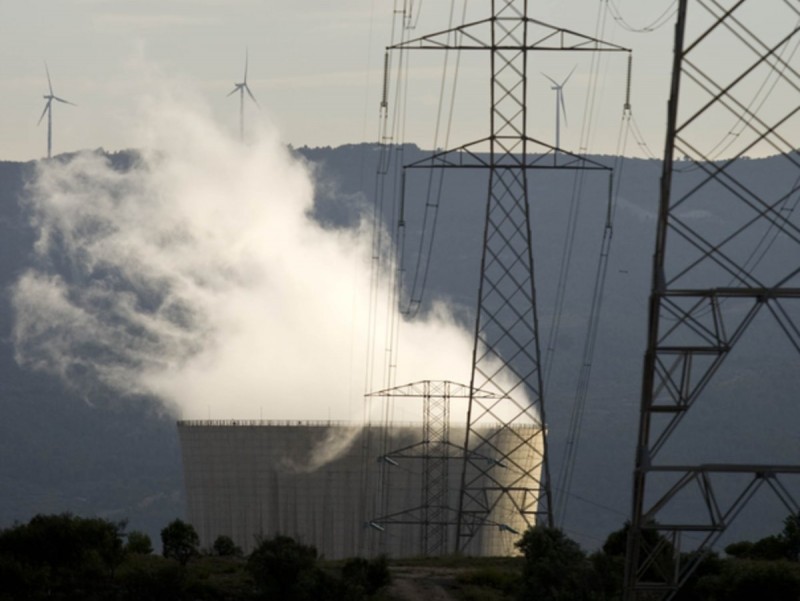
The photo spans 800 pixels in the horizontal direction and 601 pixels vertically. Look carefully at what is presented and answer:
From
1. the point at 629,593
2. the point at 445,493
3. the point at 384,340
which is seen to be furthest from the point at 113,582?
the point at 384,340

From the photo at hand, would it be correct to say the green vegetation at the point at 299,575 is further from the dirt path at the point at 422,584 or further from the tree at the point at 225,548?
the tree at the point at 225,548

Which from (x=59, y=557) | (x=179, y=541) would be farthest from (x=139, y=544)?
(x=59, y=557)

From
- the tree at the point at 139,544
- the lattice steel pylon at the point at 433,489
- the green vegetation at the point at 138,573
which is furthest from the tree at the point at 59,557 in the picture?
the lattice steel pylon at the point at 433,489

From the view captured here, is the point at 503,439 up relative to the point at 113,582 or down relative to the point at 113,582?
up

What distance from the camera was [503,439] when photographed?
8831cm

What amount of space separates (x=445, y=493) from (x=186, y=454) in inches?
526

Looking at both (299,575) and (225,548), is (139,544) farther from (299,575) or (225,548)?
(299,575)

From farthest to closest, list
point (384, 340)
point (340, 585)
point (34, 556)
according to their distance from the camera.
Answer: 1. point (384, 340)
2. point (34, 556)
3. point (340, 585)

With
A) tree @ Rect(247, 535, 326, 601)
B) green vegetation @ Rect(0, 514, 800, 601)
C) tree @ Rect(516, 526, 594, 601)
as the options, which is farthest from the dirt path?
tree @ Rect(516, 526, 594, 601)

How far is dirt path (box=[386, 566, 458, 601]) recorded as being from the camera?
56.1m

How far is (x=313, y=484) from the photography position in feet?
299

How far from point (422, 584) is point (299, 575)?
5.30 meters

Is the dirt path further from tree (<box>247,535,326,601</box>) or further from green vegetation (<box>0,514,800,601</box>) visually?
tree (<box>247,535,326,601</box>)

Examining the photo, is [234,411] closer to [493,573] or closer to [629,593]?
[493,573]
